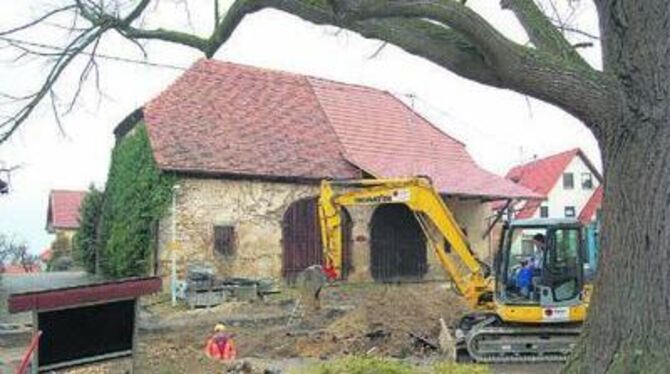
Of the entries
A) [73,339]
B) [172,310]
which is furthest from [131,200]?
[73,339]

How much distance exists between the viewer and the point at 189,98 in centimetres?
2483

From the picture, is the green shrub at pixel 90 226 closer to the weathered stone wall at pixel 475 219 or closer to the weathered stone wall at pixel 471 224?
the weathered stone wall at pixel 471 224

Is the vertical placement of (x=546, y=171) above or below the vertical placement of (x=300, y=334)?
above

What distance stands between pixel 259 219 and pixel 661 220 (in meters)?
17.4

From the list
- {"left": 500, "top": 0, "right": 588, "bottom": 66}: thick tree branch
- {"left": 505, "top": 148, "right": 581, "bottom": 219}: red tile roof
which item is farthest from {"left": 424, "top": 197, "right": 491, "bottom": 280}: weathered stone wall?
{"left": 505, "top": 148, "right": 581, "bottom": 219}: red tile roof

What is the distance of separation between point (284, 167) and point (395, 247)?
467 cm

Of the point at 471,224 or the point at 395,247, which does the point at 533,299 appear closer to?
the point at 395,247

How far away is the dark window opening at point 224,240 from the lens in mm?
22547

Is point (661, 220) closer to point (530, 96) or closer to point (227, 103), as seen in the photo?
point (530, 96)

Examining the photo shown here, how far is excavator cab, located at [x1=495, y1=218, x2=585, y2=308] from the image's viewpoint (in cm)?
1249

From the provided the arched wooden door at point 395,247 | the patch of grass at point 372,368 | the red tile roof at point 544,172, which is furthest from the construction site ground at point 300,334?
the red tile roof at point 544,172

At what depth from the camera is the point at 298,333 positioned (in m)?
14.9

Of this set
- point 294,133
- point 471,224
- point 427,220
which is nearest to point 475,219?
point 471,224

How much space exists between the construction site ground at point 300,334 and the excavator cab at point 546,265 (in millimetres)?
1070
